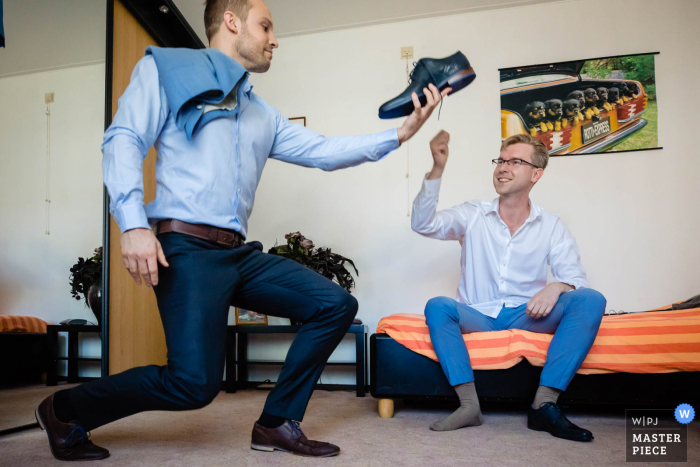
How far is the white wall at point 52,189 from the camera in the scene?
6.93 feet

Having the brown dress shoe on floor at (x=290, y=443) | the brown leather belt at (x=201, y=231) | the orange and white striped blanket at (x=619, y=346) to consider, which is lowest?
the brown dress shoe on floor at (x=290, y=443)

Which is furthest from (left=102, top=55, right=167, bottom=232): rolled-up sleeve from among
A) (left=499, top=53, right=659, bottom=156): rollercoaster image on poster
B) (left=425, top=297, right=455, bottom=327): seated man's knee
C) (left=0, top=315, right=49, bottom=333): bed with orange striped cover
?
(left=499, top=53, right=659, bottom=156): rollercoaster image on poster

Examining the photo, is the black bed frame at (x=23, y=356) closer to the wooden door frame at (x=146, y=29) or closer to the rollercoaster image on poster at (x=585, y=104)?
the wooden door frame at (x=146, y=29)

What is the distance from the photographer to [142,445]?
1612mm

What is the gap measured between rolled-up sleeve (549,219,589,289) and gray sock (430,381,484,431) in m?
0.64

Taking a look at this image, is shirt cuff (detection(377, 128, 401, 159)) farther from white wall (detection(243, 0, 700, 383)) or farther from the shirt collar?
white wall (detection(243, 0, 700, 383))

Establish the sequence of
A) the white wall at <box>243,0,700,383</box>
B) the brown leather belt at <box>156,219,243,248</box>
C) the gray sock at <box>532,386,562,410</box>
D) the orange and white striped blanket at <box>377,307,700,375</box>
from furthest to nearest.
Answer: the white wall at <box>243,0,700,383</box>
the orange and white striped blanket at <box>377,307,700,375</box>
the gray sock at <box>532,386,562,410</box>
the brown leather belt at <box>156,219,243,248</box>

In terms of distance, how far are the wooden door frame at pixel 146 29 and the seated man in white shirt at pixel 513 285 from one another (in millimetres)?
1540

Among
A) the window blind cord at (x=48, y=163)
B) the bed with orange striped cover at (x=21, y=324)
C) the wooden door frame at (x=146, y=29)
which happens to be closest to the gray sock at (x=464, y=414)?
the wooden door frame at (x=146, y=29)

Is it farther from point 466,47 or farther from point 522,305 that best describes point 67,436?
point 466,47

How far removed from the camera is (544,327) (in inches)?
80.1

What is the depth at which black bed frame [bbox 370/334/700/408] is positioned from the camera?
6.37ft

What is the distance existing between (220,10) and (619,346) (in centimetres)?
189

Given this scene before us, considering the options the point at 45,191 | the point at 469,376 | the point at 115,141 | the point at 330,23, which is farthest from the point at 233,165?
the point at 330,23
